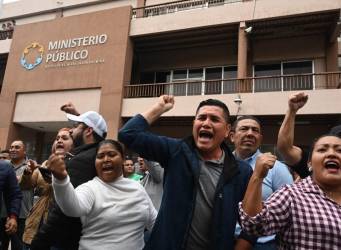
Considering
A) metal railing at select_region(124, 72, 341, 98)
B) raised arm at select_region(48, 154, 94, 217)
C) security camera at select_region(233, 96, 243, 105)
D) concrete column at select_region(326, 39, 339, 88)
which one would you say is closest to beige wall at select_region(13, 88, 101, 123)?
metal railing at select_region(124, 72, 341, 98)

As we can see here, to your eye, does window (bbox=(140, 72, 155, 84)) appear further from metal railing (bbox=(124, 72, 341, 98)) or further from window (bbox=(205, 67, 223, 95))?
window (bbox=(205, 67, 223, 95))

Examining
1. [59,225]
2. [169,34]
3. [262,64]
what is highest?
[169,34]

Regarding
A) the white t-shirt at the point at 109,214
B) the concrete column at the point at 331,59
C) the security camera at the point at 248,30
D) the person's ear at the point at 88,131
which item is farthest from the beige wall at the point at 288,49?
the white t-shirt at the point at 109,214

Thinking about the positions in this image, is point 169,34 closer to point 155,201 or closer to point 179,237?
point 155,201

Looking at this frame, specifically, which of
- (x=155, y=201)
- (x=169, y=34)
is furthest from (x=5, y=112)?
(x=155, y=201)

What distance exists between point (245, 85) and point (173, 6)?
18.2 feet

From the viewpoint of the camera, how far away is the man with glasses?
2.25 metres

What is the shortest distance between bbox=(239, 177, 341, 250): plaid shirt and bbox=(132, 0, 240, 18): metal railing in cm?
1370

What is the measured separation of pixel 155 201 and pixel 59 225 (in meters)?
1.86

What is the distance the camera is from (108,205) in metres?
2.32

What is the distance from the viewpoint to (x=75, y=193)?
210 centimetres

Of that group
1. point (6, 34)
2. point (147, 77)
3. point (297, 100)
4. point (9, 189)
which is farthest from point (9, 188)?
point (6, 34)

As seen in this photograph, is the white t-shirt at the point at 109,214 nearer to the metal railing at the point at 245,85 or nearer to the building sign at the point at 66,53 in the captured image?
the metal railing at the point at 245,85

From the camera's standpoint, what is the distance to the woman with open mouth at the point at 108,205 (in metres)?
2.12
